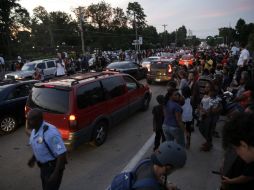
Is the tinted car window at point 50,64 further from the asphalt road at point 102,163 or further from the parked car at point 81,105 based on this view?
the parked car at point 81,105

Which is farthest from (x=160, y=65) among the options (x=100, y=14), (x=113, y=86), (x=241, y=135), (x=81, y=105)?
(x=100, y=14)

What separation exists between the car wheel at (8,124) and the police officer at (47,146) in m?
5.57

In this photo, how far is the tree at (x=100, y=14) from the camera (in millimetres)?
83750

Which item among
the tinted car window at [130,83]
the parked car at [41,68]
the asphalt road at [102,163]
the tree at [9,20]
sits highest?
the tree at [9,20]

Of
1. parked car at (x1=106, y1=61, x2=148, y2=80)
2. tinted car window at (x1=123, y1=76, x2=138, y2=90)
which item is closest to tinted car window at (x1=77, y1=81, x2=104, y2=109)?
tinted car window at (x1=123, y1=76, x2=138, y2=90)

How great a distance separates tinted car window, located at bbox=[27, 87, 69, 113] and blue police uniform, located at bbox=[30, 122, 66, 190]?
2696 millimetres

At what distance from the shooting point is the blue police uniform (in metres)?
3.86

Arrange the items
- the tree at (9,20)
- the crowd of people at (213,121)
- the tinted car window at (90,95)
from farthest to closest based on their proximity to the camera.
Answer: the tree at (9,20) → the tinted car window at (90,95) → the crowd of people at (213,121)

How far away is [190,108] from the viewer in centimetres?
685

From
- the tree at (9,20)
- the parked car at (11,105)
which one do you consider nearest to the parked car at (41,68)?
the parked car at (11,105)

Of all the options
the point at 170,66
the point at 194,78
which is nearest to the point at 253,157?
the point at 194,78

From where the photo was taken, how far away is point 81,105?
6852mm

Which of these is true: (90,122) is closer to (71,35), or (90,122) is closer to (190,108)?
(190,108)

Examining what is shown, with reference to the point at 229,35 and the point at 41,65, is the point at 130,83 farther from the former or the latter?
the point at 229,35
